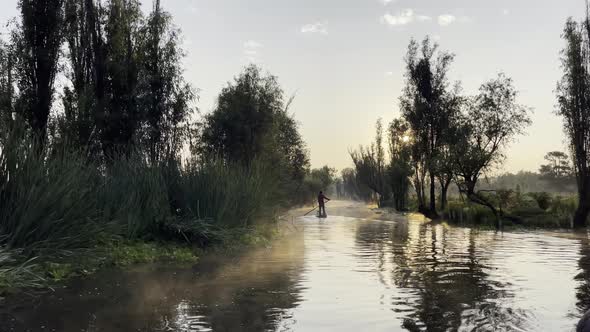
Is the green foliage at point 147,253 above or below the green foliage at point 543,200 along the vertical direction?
below

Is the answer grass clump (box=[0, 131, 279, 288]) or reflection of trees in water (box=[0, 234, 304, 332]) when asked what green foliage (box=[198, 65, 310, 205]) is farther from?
reflection of trees in water (box=[0, 234, 304, 332])

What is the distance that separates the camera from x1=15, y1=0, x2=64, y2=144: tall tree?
22625mm

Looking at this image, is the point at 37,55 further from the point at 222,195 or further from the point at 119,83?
the point at 222,195

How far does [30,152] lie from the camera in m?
9.42

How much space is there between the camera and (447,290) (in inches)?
375

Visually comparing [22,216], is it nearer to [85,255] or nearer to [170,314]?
[85,255]

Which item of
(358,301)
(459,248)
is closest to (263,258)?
(358,301)

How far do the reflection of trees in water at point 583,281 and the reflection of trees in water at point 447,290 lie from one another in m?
1.13

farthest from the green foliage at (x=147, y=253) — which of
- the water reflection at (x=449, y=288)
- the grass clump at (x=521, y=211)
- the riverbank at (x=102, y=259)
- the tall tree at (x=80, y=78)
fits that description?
the grass clump at (x=521, y=211)

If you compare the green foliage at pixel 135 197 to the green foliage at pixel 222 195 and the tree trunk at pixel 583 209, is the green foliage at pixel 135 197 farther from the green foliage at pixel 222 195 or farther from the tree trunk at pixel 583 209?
the tree trunk at pixel 583 209

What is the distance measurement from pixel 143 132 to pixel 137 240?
1597cm

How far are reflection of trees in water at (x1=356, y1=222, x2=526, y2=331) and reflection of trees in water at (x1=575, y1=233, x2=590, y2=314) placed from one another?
1127mm

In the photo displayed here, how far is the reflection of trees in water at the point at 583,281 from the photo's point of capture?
8.33 metres

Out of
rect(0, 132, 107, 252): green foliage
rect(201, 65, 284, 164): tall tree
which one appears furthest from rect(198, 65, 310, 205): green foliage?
rect(0, 132, 107, 252): green foliage
